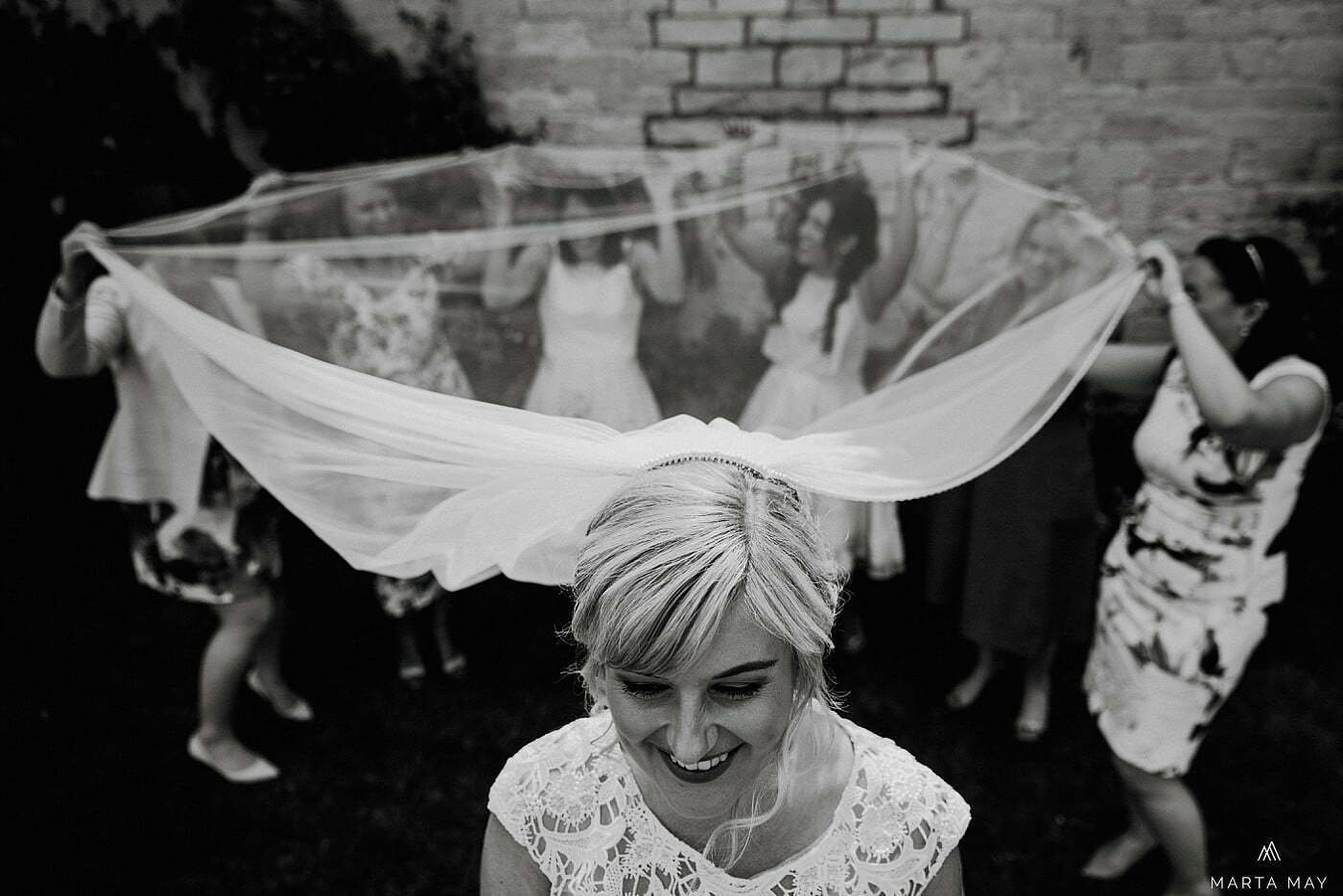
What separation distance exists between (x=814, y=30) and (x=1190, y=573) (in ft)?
9.90

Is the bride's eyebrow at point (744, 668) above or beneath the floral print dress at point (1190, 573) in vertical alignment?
above

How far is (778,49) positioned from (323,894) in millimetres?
3975

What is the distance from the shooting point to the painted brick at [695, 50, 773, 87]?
4.55 metres

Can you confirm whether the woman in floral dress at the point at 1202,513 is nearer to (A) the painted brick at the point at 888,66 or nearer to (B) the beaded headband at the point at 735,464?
(B) the beaded headband at the point at 735,464

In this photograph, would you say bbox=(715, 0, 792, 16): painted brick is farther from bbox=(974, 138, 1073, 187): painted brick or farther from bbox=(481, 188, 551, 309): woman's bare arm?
bbox=(481, 188, 551, 309): woman's bare arm

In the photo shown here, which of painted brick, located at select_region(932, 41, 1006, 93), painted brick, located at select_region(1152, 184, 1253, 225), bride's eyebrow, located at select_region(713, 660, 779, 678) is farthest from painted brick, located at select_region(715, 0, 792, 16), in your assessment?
bride's eyebrow, located at select_region(713, 660, 779, 678)

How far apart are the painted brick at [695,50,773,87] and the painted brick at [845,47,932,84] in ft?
1.28

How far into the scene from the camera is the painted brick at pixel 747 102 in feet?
15.0

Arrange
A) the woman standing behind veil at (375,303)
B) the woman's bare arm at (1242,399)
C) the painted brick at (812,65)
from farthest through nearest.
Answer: the painted brick at (812,65) → the woman standing behind veil at (375,303) → the woman's bare arm at (1242,399)

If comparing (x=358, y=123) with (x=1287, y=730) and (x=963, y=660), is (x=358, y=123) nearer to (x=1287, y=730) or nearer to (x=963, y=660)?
(x=963, y=660)

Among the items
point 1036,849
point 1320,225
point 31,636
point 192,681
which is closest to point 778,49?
point 1320,225

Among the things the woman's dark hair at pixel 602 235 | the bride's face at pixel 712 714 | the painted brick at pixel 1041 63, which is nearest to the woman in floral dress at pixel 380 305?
the woman's dark hair at pixel 602 235

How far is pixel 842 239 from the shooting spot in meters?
3.21

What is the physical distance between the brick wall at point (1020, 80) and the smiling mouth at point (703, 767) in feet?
12.5
